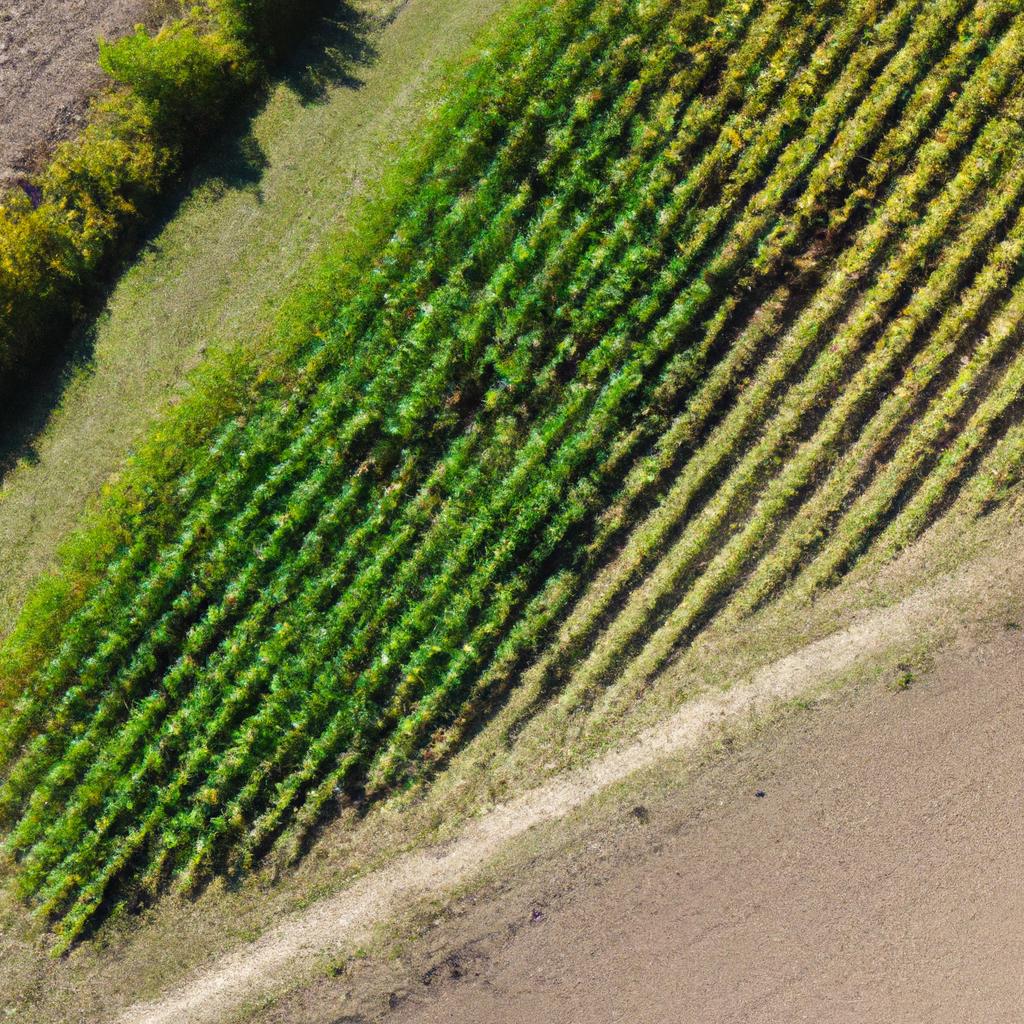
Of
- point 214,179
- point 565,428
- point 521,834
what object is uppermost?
point 565,428

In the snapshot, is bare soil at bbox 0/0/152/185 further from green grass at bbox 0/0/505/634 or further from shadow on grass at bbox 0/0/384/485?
green grass at bbox 0/0/505/634

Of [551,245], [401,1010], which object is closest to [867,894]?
[401,1010]

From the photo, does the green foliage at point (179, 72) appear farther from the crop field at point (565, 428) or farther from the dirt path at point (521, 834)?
the dirt path at point (521, 834)

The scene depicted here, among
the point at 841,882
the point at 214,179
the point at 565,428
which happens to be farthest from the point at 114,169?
the point at 841,882

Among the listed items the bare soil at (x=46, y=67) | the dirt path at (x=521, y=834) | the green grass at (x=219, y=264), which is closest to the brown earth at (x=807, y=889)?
the dirt path at (x=521, y=834)

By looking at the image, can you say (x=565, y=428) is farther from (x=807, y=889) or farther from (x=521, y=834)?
(x=807, y=889)
